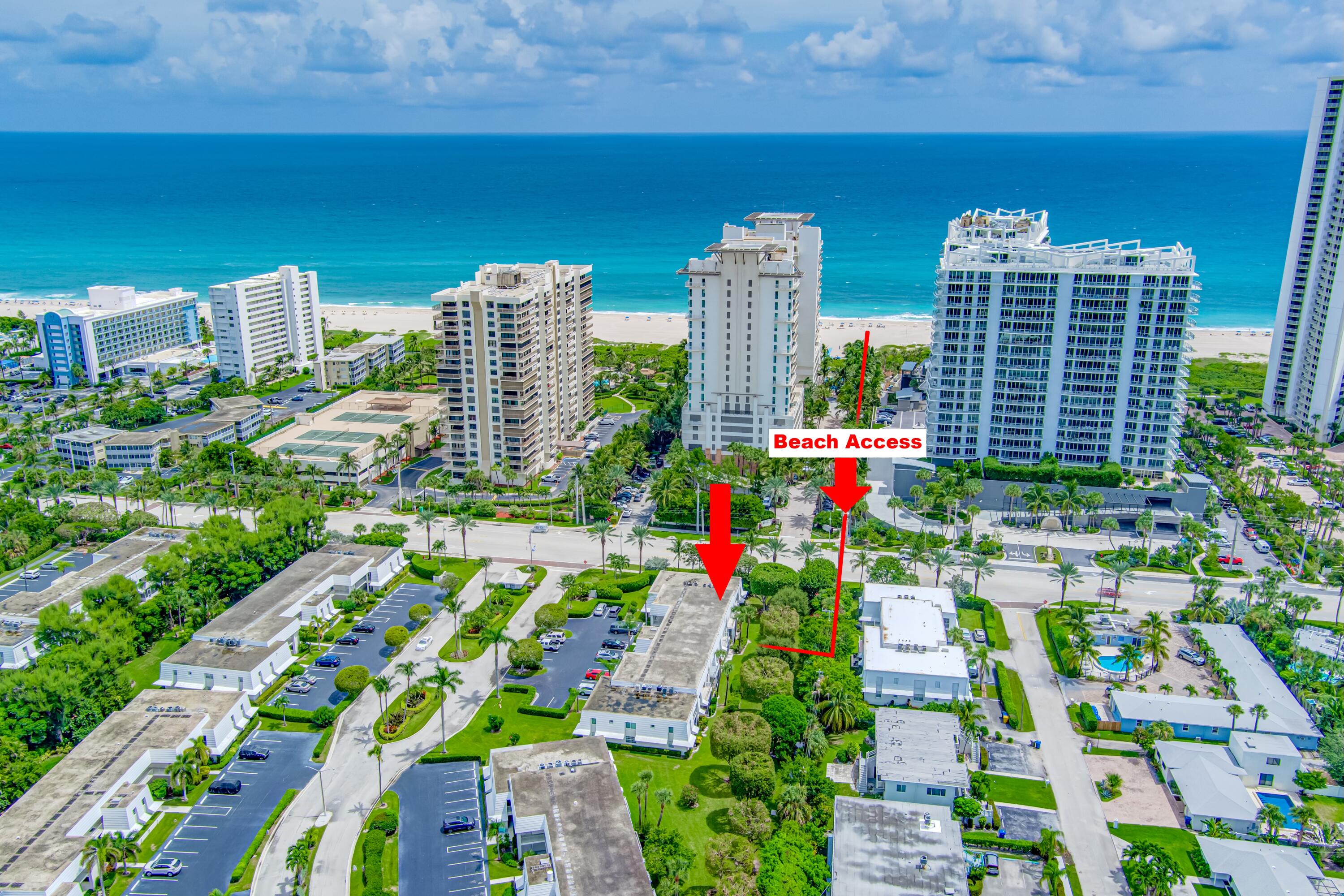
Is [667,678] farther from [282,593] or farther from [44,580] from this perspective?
[44,580]

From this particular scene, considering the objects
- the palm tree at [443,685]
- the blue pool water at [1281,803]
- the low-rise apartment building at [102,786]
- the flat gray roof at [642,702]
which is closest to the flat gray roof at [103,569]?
the low-rise apartment building at [102,786]

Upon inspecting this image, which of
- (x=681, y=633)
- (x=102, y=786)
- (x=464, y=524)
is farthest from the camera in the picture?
(x=464, y=524)

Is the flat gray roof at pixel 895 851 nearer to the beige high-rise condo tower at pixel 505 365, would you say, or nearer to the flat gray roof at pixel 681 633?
the flat gray roof at pixel 681 633

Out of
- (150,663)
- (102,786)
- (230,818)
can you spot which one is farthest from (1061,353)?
(102,786)

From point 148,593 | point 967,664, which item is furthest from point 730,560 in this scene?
point 148,593

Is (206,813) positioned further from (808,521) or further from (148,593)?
(808,521)

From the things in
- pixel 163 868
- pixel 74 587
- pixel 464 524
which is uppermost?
pixel 464 524
